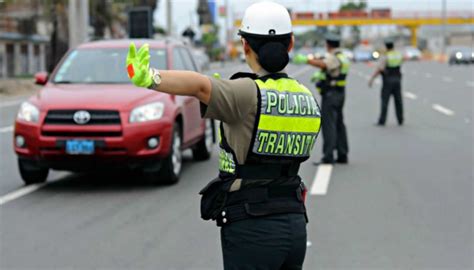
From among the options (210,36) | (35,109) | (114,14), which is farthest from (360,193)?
(210,36)

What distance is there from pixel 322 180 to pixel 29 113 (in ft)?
11.6

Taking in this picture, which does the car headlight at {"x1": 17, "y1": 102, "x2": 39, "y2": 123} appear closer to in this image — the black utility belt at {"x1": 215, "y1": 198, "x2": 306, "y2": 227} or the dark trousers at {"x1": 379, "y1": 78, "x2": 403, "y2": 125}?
the black utility belt at {"x1": 215, "y1": 198, "x2": 306, "y2": 227}

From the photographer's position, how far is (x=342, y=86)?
1209 cm

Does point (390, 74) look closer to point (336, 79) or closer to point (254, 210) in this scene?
point (336, 79)

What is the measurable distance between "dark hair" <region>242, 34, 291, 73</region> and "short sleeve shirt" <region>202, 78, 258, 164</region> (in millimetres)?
109

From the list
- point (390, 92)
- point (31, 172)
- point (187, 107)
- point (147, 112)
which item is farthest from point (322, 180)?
point (390, 92)

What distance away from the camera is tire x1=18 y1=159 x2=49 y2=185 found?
1010 centimetres

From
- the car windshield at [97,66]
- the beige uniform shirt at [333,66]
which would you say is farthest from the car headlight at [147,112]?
the beige uniform shirt at [333,66]

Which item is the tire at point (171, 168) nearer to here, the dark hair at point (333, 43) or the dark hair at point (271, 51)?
the dark hair at point (333, 43)

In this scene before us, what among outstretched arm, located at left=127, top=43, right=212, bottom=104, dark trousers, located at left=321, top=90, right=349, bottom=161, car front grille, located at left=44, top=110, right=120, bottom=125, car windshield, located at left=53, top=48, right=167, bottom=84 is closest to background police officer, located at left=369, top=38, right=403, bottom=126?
dark trousers, located at left=321, top=90, right=349, bottom=161

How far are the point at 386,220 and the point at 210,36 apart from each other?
3173 inches

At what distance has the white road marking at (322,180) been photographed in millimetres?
9945

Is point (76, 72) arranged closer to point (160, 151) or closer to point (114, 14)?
point (160, 151)

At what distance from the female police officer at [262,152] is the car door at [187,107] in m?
6.81
